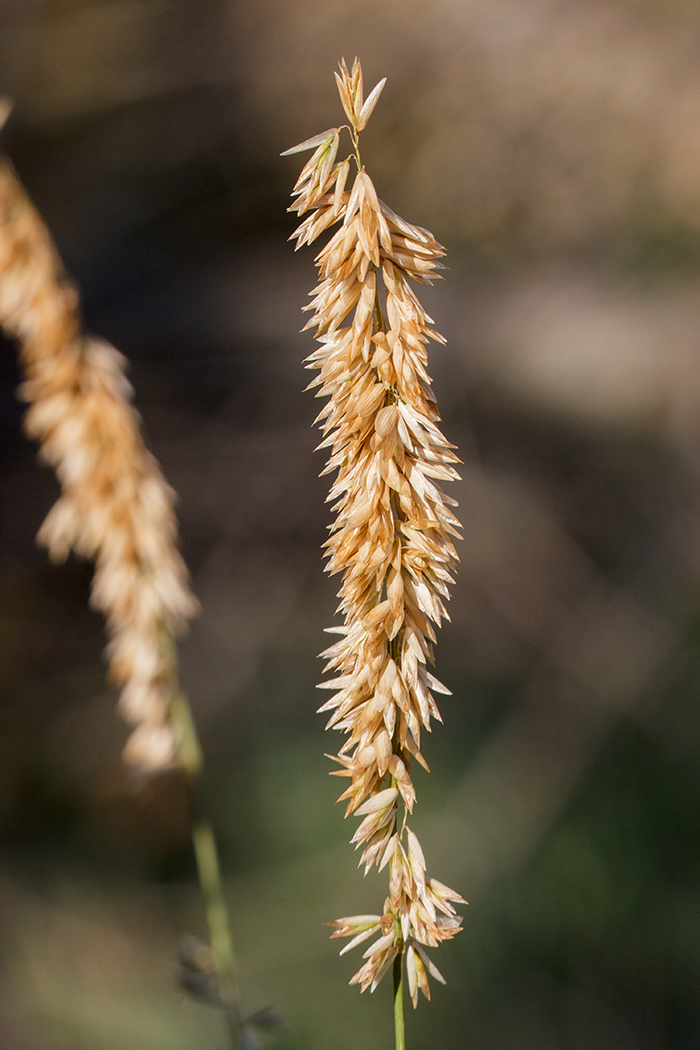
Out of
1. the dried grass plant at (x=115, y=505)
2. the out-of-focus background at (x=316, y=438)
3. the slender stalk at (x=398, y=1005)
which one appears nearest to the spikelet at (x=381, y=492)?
the slender stalk at (x=398, y=1005)

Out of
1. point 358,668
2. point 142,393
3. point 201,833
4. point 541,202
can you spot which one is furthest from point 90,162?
point 358,668

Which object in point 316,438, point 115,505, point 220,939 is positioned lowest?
point 220,939

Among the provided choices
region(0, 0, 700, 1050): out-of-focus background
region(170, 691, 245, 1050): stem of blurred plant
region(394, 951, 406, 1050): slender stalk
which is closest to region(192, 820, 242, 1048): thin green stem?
region(170, 691, 245, 1050): stem of blurred plant

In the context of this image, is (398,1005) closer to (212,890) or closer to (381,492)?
(381,492)

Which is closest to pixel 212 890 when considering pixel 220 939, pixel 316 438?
pixel 220 939

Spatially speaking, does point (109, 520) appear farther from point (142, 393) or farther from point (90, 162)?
point (90, 162)

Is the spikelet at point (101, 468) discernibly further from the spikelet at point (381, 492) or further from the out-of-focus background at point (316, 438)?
the out-of-focus background at point (316, 438)
